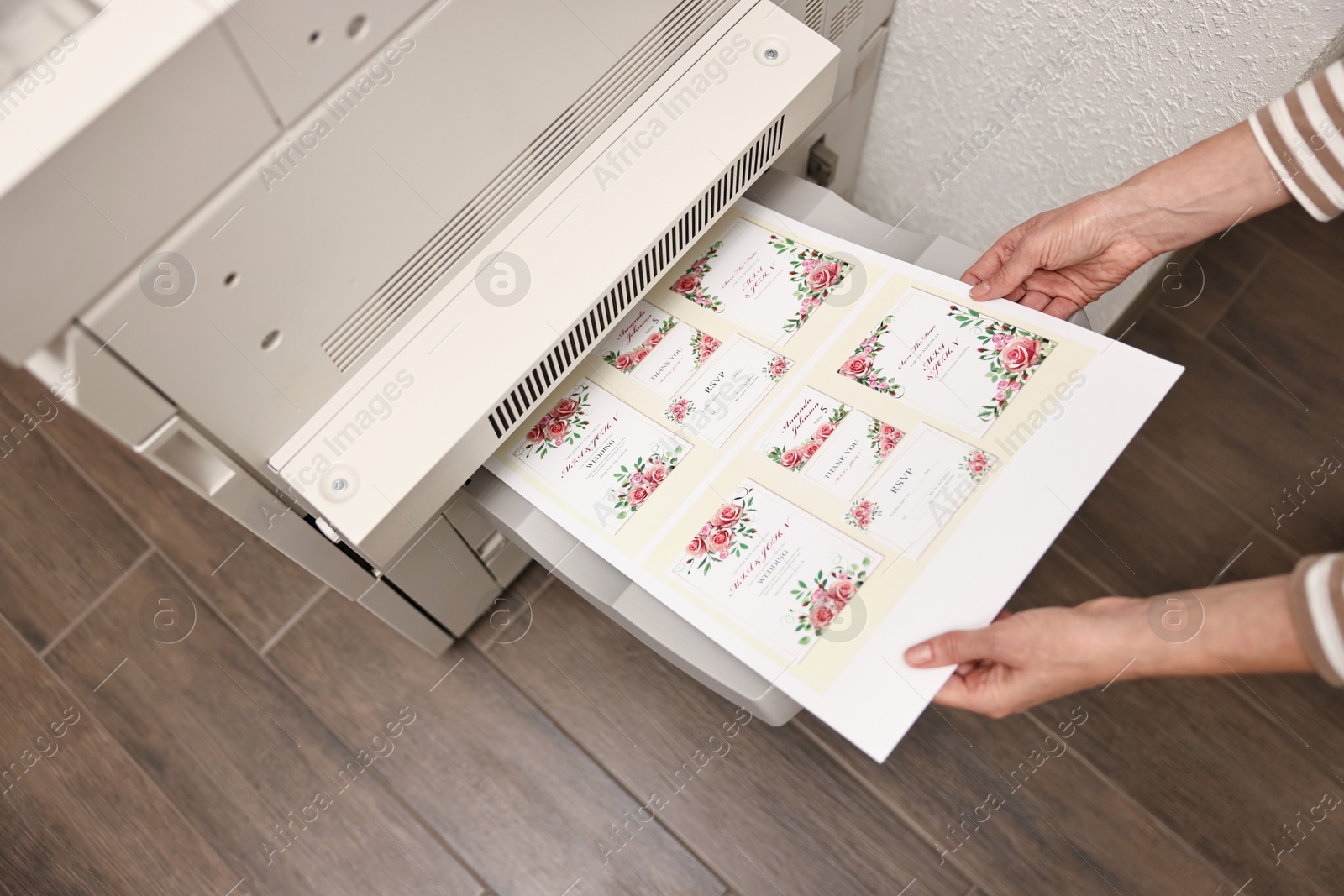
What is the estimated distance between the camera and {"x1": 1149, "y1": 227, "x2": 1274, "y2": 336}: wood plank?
113cm

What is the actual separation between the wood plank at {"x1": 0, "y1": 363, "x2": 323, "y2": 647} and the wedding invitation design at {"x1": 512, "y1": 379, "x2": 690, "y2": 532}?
605mm

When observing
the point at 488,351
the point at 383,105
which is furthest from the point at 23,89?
the point at 488,351

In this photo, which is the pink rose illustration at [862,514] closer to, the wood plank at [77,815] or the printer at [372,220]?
the printer at [372,220]

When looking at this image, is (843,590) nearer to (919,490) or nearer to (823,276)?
(919,490)

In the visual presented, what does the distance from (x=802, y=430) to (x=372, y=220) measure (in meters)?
0.32

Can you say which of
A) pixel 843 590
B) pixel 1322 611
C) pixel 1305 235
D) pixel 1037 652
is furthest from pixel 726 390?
pixel 1305 235

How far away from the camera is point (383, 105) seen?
0.41m

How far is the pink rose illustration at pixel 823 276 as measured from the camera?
64cm

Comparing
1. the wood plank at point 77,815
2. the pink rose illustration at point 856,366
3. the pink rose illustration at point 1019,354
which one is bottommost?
the wood plank at point 77,815

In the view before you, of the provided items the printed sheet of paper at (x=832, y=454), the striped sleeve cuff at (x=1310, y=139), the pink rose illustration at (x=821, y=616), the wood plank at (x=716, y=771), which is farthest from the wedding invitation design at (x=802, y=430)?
the wood plank at (x=716, y=771)

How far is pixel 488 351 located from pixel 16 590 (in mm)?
963

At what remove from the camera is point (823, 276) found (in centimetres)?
64

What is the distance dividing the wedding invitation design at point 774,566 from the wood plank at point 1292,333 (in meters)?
0.89

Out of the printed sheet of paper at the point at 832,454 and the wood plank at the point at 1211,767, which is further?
the wood plank at the point at 1211,767
